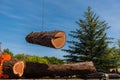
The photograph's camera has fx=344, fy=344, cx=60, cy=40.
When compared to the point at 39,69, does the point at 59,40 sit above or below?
above

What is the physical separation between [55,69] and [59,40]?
169cm

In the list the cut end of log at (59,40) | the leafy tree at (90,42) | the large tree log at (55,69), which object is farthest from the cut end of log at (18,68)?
the leafy tree at (90,42)

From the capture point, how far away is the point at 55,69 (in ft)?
54.9

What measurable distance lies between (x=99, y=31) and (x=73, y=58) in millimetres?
4854

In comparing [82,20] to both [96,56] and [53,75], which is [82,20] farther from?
[53,75]

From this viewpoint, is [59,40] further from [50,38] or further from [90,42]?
[90,42]

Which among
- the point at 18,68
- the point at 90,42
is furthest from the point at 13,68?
the point at 90,42

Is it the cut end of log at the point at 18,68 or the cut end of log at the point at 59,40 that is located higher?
the cut end of log at the point at 59,40

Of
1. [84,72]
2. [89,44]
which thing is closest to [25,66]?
[84,72]

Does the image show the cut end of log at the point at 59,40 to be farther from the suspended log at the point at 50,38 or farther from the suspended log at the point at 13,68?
the suspended log at the point at 13,68

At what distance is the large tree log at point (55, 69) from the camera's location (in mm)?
16344

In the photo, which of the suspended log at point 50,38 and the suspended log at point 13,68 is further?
the suspended log at point 13,68

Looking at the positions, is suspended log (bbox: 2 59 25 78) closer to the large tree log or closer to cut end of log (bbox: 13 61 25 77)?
cut end of log (bbox: 13 61 25 77)

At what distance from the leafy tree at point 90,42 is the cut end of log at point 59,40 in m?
26.3
